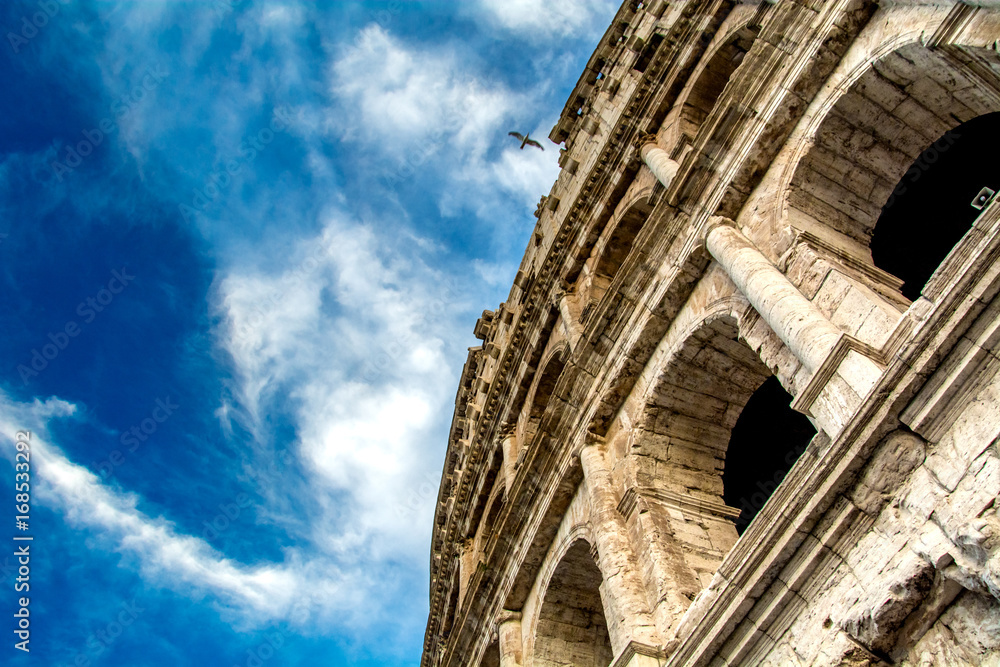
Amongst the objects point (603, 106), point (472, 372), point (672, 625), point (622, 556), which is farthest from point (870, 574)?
point (472, 372)

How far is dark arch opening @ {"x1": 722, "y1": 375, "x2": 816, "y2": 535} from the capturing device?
1095 cm

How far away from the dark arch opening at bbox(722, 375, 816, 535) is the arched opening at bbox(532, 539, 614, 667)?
2851mm

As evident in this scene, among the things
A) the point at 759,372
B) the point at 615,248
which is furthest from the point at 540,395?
the point at 759,372

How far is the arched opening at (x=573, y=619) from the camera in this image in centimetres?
1002

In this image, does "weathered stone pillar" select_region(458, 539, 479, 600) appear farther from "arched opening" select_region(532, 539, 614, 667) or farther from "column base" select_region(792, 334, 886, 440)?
"column base" select_region(792, 334, 886, 440)

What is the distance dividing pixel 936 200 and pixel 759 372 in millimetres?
4188

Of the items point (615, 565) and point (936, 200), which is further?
point (936, 200)

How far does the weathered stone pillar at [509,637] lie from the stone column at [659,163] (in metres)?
7.92

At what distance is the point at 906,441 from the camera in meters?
4.57

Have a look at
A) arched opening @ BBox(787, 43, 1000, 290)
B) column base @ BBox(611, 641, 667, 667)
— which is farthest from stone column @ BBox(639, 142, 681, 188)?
column base @ BBox(611, 641, 667, 667)

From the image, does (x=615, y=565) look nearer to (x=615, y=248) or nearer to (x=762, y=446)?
(x=762, y=446)

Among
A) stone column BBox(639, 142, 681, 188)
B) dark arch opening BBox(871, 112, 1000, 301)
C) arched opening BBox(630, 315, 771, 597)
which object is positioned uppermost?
stone column BBox(639, 142, 681, 188)

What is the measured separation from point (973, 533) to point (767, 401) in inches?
288

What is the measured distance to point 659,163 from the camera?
10727 mm
